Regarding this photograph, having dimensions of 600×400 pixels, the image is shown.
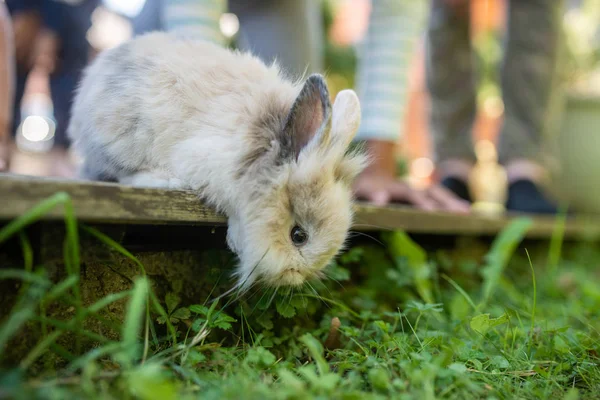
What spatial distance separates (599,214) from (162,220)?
4426 millimetres

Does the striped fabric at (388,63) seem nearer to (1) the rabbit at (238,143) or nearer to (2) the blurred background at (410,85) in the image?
(2) the blurred background at (410,85)

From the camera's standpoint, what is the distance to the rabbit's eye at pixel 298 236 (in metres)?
1.39

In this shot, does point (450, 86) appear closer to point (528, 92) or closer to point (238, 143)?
point (528, 92)

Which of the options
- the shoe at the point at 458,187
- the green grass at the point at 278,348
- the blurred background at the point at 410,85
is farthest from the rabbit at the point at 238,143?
the shoe at the point at 458,187

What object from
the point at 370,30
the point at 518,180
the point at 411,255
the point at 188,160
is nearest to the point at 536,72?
A: the point at 518,180

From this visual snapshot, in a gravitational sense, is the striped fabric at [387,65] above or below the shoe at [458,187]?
above

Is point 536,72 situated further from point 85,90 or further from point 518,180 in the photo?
point 85,90

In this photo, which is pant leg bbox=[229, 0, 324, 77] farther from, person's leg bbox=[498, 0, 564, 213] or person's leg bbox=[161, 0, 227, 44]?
person's leg bbox=[498, 0, 564, 213]

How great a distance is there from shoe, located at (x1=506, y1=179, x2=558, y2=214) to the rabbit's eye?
2129 mm

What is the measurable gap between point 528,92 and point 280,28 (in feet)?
5.32

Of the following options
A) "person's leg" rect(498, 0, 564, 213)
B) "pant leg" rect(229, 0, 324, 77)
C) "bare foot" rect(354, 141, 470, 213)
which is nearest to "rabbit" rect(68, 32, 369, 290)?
"bare foot" rect(354, 141, 470, 213)

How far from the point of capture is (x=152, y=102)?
1.52 meters

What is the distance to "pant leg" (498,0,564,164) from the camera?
3115mm

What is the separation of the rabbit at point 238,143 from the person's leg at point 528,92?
1879 mm
